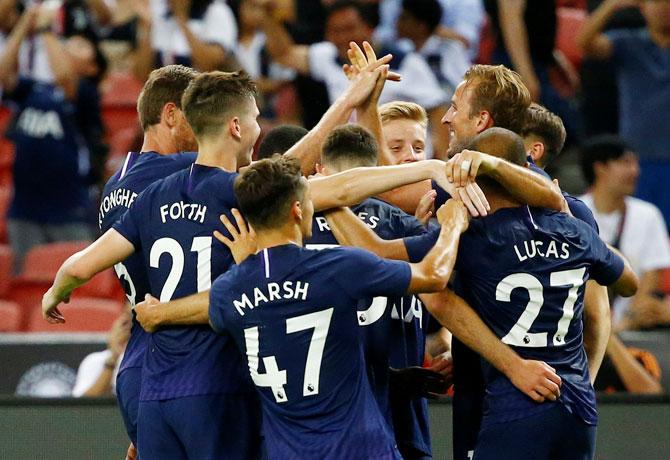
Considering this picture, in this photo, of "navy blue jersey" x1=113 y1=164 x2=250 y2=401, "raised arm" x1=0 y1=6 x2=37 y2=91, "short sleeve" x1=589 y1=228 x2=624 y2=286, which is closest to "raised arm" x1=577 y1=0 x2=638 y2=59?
"raised arm" x1=0 y1=6 x2=37 y2=91

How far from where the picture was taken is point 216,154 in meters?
4.86

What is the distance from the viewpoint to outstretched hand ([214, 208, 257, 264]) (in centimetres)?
461

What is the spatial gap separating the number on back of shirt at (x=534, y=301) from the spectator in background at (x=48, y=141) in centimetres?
573

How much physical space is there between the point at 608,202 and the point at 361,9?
2.43m

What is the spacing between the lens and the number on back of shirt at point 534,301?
186 inches

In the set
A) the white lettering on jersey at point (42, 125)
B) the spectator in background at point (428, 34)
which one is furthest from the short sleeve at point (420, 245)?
the white lettering on jersey at point (42, 125)

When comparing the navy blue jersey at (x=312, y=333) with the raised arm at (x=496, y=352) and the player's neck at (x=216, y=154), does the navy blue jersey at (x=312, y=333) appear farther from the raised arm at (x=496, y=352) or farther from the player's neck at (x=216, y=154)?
the player's neck at (x=216, y=154)

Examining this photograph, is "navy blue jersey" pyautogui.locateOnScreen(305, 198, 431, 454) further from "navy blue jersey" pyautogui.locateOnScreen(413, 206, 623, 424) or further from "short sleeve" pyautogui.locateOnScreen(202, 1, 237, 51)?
"short sleeve" pyautogui.locateOnScreen(202, 1, 237, 51)

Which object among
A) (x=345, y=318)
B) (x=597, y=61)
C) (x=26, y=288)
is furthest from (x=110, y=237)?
(x=597, y=61)

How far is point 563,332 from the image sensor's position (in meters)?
4.79

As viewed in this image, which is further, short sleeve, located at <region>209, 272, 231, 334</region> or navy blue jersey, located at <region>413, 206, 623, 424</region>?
navy blue jersey, located at <region>413, 206, 623, 424</region>

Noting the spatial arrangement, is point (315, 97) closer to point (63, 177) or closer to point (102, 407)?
point (63, 177)

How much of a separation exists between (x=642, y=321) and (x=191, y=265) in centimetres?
394

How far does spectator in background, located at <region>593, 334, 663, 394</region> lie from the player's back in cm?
213
